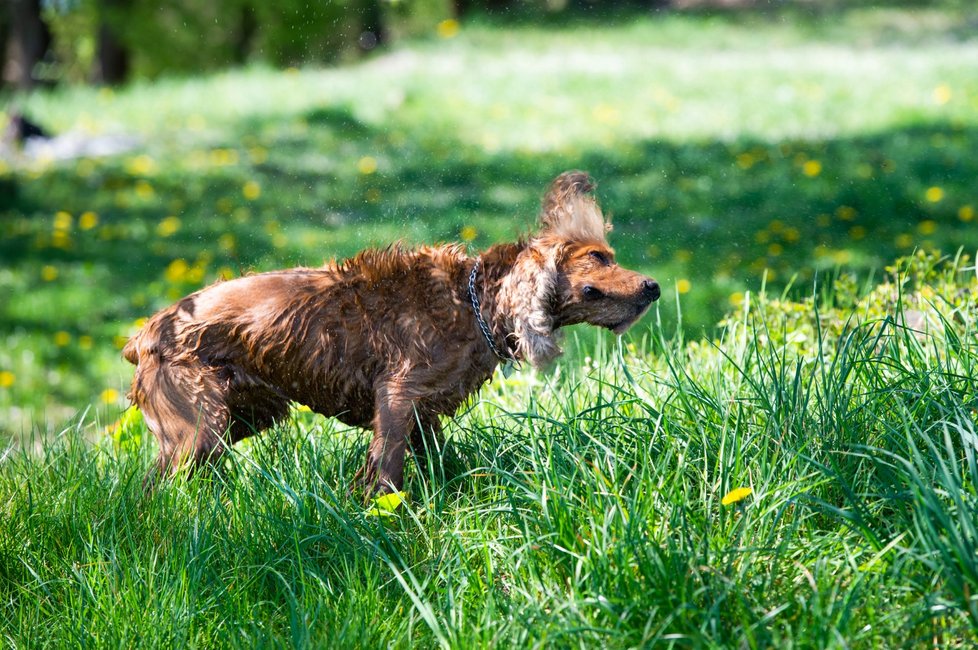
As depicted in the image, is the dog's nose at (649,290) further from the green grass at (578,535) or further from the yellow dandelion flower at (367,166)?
A: the yellow dandelion flower at (367,166)

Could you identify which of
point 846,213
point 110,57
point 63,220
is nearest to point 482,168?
point 846,213

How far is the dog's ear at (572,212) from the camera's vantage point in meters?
3.41

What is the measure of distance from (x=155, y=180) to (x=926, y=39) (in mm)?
13209

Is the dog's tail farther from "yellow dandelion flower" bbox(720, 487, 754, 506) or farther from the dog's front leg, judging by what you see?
"yellow dandelion flower" bbox(720, 487, 754, 506)

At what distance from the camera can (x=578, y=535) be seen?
9.66ft

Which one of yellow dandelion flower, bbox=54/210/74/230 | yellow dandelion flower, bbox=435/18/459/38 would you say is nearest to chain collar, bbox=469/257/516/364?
yellow dandelion flower, bbox=54/210/74/230

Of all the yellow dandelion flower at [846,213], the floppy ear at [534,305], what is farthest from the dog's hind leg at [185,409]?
the yellow dandelion flower at [846,213]

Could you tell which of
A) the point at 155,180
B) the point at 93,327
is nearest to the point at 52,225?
the point at 155,180

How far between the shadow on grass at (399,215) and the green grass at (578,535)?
265cm

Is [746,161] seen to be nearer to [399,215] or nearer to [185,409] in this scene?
[399,215]

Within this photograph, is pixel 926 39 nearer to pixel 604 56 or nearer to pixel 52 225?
pixel 604 56

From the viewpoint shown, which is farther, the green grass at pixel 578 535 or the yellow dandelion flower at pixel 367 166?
the yellow dandelion flower at pixel 367 166

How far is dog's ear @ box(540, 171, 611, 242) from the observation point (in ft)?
11.2

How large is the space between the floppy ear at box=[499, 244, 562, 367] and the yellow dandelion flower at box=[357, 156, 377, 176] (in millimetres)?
7755
